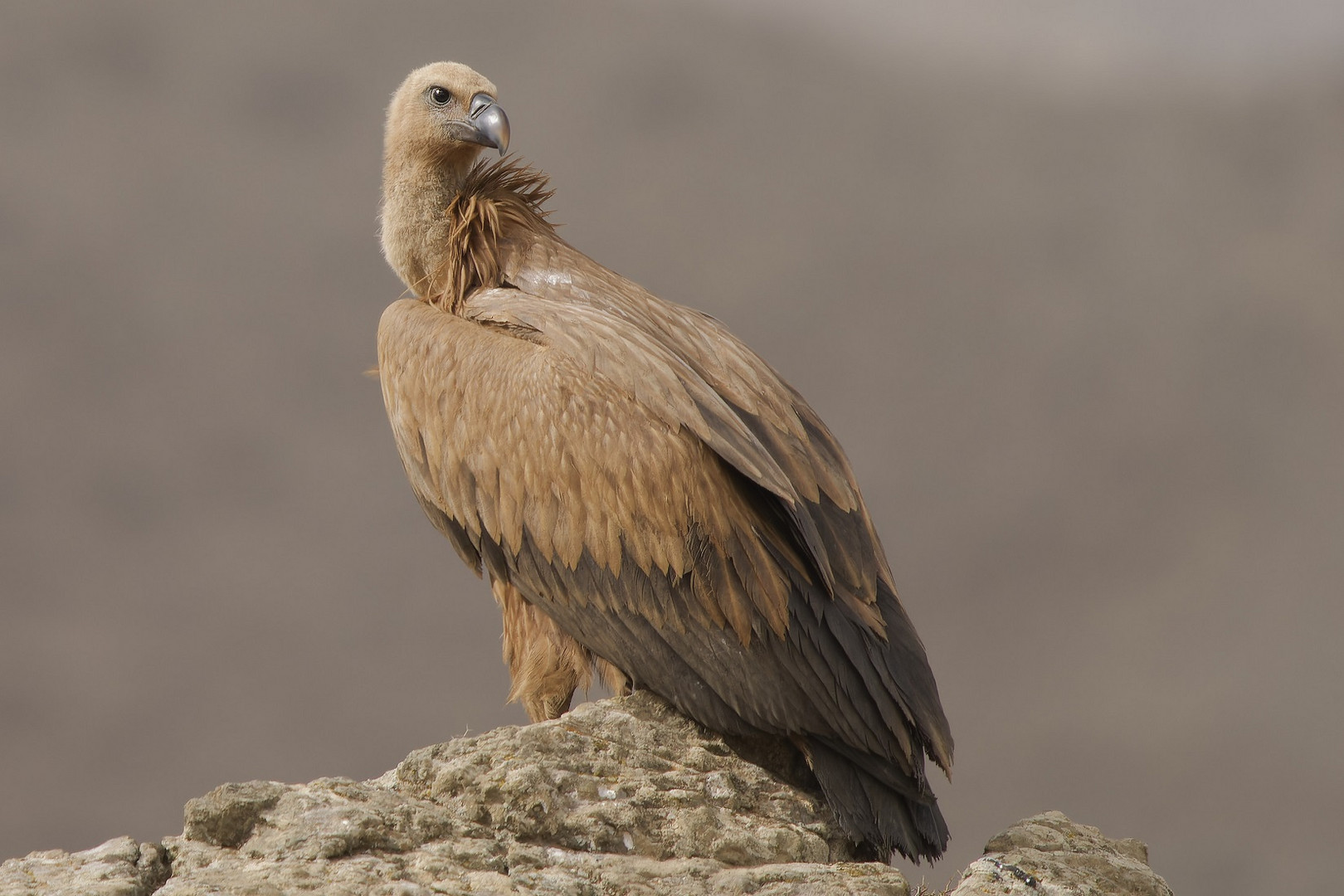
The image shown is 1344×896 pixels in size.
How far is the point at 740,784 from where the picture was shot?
3.24 metres

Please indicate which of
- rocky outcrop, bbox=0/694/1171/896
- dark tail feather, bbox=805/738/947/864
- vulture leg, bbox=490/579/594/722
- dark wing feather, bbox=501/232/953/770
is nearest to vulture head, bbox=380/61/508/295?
dark wing feather, bbox=501/232/953/770

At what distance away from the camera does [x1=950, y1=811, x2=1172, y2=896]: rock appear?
3047mm

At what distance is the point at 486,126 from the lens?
13.2 feet

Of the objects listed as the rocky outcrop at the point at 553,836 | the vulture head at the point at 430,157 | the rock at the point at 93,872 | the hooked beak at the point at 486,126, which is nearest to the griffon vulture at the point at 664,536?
the rocky outcrop at the point at 553,836

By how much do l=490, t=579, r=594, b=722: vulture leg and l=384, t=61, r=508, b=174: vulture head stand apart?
1322 millimetres

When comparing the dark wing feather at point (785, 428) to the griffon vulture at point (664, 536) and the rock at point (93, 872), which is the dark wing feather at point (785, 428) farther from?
the rock at point (93, 872)

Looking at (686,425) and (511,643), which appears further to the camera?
(511,643)

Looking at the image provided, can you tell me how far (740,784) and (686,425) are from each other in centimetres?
87

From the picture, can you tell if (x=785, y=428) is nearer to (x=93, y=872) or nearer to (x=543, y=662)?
(x=543, y=662)

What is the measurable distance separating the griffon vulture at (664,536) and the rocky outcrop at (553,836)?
140mm

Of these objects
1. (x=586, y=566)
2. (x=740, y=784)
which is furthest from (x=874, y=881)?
(x=586, y=566)

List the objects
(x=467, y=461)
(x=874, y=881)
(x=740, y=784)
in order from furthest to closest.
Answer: (x=467, y=461) < (x=740, y=784) < (x=874, y=881)

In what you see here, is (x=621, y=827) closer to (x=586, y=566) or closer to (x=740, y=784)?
(x=740, y=784)

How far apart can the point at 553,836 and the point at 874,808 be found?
2.69 ft
